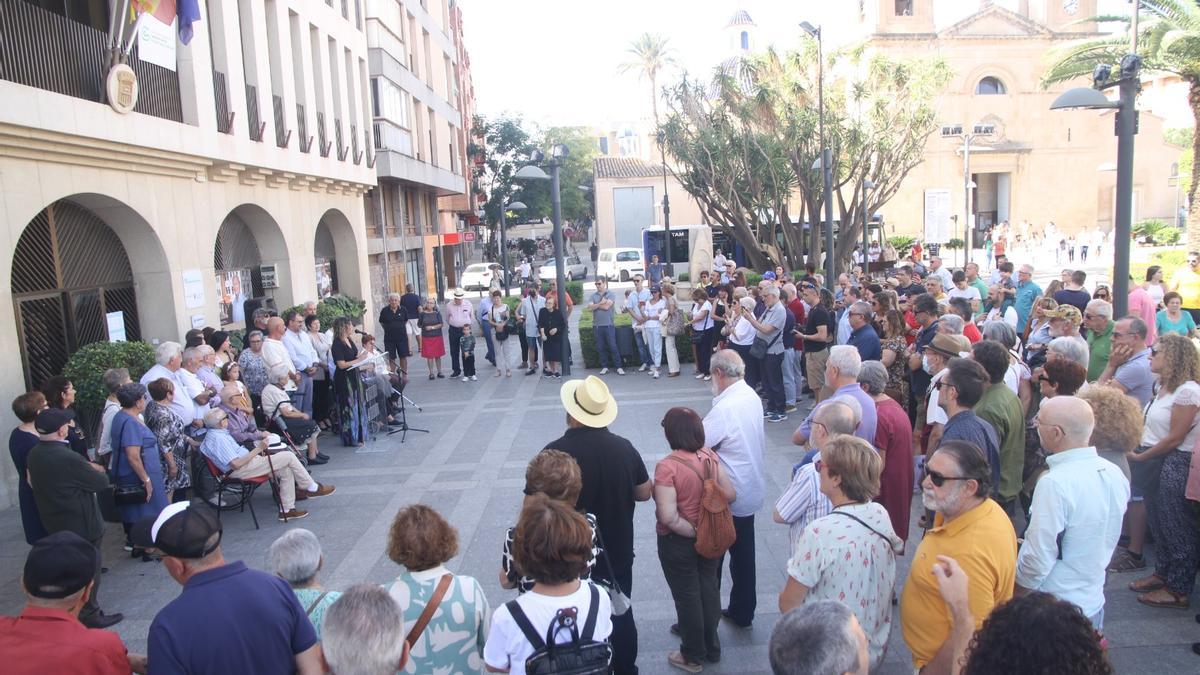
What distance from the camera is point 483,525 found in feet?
24.9

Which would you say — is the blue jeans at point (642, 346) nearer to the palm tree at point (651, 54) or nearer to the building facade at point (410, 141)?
the building facade at point (410, 141)

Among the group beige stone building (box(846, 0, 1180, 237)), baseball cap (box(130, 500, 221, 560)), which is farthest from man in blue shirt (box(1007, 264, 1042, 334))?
beige stone building (box(846, 0, 1180, 237))

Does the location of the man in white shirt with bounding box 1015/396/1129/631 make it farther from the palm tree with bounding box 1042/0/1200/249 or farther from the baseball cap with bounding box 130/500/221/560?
the palm tree with bounding box 1042/0/1200/249

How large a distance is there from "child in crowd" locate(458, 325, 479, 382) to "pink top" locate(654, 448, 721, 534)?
1129 centimetres

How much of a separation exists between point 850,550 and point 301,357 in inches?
379

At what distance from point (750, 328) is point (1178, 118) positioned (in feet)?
174

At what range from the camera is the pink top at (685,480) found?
437 cm

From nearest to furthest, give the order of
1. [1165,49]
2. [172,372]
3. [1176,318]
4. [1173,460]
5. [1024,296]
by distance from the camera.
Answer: [1173,460]
[172,372]
[1176,318]
[1024,296]
[1165,49]

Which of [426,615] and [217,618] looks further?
[426,615]

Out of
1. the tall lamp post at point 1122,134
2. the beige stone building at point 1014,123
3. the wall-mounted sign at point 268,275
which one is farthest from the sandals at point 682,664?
the beige stone building at point 1014,123

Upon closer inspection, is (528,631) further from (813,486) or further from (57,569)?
(813,486)

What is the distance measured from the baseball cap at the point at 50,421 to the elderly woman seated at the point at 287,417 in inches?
136

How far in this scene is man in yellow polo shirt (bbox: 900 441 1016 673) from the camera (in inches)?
122

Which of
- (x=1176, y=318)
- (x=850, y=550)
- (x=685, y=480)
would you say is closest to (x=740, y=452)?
(x=685, y=480)
